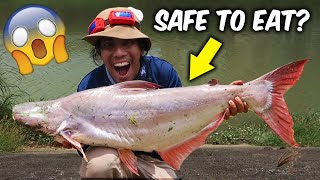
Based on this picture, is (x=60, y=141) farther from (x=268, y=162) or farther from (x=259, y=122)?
(x=259, y=122)

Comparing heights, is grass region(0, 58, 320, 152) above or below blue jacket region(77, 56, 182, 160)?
below

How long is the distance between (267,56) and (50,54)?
571 cm

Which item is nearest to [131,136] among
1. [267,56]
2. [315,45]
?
[267,56]

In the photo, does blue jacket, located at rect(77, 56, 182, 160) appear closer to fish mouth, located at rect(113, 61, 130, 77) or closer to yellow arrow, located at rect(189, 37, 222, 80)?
fish mouth, located at rect(113, 61, 130, 77)

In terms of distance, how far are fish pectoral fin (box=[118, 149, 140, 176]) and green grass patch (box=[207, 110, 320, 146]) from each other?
3716 millimetres

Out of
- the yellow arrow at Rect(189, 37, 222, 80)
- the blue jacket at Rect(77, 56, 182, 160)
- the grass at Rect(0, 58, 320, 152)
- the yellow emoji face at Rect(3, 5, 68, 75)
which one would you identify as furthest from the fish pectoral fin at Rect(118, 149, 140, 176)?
the yellow emoji face at Rect(3, 5, 68, 75)

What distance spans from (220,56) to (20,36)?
538cm

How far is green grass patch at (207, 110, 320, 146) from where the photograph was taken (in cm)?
675

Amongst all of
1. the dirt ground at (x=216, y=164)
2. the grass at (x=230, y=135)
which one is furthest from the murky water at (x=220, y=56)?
the dirt ground at (x=216, y=164)

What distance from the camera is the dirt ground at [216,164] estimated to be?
5.15m

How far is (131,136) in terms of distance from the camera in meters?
3.17

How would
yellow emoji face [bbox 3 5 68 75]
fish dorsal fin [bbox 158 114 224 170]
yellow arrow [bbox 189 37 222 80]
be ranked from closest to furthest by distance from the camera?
fish dorsal fin [bbox 158 114 224 170]
yellow arrow [bbox 189 37 222 80]
yellow emoji face [bbox 3 5 68 75]

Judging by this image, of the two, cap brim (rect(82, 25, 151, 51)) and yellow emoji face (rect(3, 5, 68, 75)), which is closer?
cap brim (rect(82, 25, 151, 51))

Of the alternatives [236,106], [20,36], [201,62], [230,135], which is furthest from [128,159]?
[20,36]
